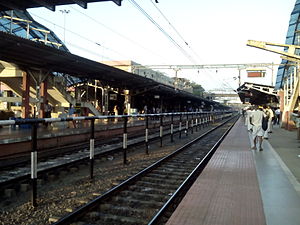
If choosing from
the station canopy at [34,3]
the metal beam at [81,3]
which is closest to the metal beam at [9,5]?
the station canopy at [34,3]

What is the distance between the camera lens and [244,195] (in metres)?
4.82

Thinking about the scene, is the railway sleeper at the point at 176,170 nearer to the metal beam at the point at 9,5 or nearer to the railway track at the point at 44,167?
the railway track at the point at 44,167

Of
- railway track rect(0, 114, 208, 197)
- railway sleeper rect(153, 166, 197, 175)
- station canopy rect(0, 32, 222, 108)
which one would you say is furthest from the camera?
station canopy rect(0, 32, 222, 108)

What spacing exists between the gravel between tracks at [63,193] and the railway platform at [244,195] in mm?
1831

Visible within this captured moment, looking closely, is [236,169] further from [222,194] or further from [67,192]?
[67,192]

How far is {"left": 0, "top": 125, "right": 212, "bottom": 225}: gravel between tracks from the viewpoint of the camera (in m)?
4.38

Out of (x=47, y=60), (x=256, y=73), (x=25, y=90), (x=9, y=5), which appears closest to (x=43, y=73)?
(x=25, y=90)

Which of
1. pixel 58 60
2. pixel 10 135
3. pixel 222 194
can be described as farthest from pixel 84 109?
pixel 222 194

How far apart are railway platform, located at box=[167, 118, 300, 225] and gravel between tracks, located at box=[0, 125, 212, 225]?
1.83m

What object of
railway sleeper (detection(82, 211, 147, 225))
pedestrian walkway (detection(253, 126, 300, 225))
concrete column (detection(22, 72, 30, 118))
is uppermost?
concrete column (detection(22, 72, 30, 118))

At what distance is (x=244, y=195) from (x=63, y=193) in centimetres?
325

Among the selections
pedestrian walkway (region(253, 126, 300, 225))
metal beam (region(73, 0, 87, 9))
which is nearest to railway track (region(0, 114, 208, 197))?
metal beam (region(73, 0, 87, 9))

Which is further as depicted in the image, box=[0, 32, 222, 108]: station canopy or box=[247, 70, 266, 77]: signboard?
box=[247, 70, 266, 77]: signboard

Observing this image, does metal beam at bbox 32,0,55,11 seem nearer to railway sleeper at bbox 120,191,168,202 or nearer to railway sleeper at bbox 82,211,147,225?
railway sleeper at bbox 120,191,168,202
